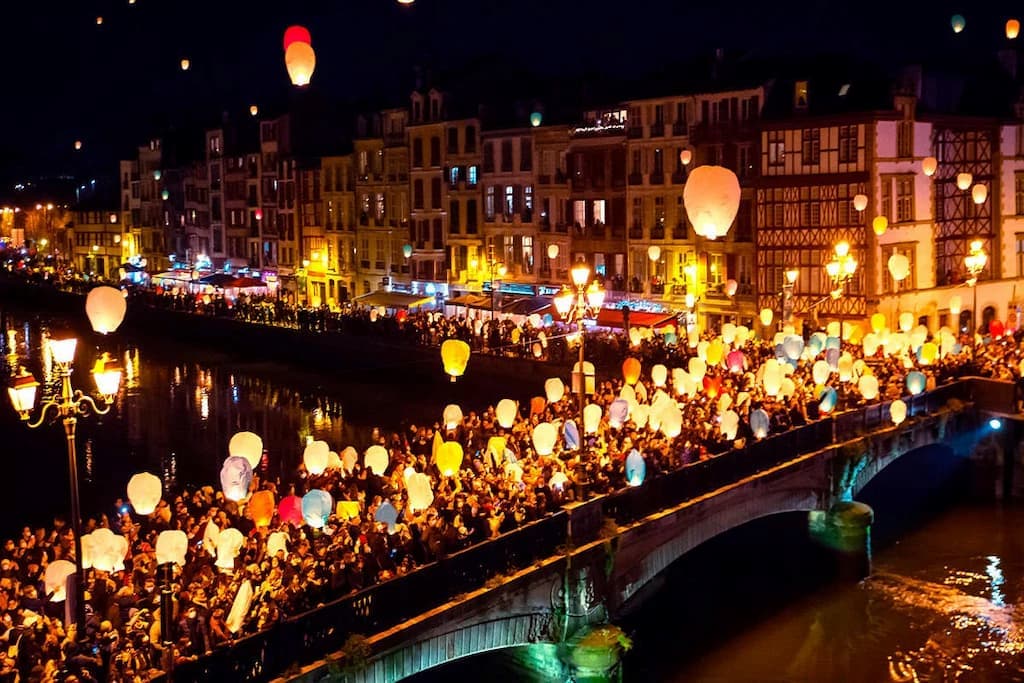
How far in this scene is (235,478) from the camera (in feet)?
68.0

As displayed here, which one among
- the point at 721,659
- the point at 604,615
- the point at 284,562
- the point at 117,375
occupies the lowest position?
the point at 721,659

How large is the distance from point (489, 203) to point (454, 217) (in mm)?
3124

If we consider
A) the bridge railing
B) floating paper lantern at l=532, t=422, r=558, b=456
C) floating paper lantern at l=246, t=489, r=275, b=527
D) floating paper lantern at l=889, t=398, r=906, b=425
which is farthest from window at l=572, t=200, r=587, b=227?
floating paper lantern at l=246, t=489, r=275, b=527

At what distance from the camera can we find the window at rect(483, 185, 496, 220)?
193 ft

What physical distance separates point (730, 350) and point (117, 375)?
21.5 metres

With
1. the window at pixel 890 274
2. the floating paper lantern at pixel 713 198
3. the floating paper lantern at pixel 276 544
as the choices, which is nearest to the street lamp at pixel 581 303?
the floating paper lantern at pixel 713 198

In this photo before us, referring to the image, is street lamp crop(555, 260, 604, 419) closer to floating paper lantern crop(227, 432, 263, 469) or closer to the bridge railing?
the bridge railing

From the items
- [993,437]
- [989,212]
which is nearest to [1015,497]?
[993,437]

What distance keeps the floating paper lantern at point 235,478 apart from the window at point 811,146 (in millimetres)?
28979

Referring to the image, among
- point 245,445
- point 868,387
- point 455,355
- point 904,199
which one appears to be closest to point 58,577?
point 245,445

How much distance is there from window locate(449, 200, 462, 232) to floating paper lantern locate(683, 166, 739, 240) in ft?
139

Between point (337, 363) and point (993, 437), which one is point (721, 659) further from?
point (337, 363)

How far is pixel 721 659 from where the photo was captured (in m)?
24.1

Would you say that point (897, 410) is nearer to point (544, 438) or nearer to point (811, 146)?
point (544, 438)
